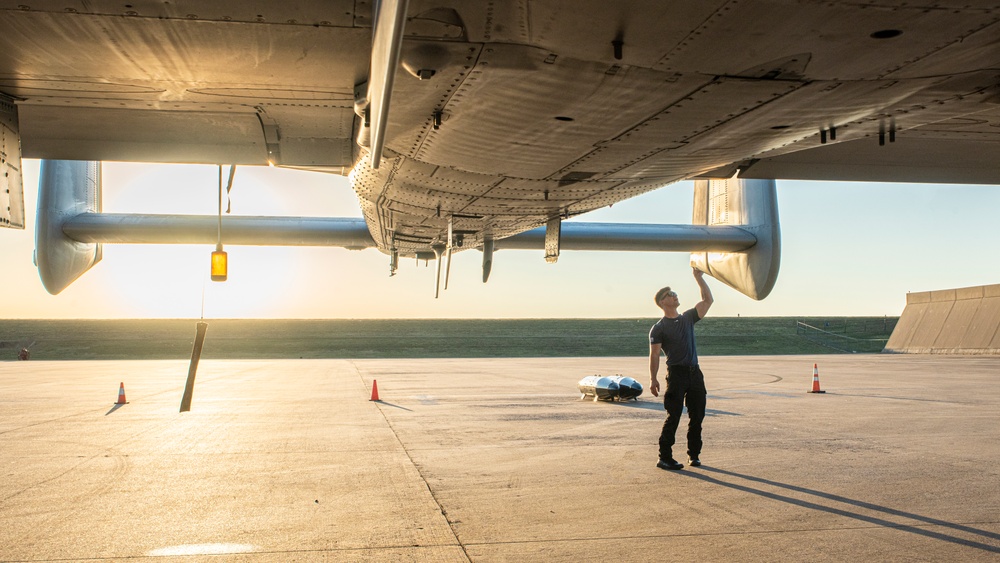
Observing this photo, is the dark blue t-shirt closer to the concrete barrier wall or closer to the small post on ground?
the small post on ground

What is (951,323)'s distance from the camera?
35906 millimetres

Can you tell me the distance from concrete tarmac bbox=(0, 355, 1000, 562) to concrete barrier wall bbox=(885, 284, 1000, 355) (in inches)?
926

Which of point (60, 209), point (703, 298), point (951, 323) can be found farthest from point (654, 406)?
point (951, 323)

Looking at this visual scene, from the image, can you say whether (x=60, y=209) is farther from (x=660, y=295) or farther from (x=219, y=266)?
(x=660, y=295)

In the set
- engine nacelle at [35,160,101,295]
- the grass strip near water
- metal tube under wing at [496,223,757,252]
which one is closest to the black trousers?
metal tube under wing at [496,223,757,252]

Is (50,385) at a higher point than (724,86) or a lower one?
lower

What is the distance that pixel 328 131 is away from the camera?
268 inches

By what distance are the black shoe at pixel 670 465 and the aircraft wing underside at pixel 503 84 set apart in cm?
224

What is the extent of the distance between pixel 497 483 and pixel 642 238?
16.1 metres

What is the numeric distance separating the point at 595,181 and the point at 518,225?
106 inches

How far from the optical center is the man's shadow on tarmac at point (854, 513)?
185 inches

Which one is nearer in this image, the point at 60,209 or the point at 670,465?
the point at 670,465

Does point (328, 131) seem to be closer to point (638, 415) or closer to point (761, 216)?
point (638, 415)

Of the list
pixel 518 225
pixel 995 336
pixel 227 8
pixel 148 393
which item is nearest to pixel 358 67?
pixel 227 8
